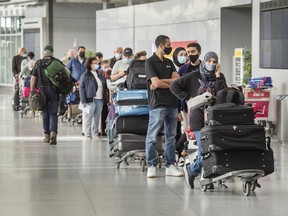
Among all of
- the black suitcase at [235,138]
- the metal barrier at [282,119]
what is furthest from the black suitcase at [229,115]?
the metal barrier at [282,119]

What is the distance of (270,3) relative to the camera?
2345cm

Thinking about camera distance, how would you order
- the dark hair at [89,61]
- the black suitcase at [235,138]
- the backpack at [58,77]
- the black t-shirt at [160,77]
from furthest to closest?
1. the dark hair at [89,61]
2. the backpack at [58,77]
3. the black t-shirt at [160,77]
4. the black suitcase at [235,138]

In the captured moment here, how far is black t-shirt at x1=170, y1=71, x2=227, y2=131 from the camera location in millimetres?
12180

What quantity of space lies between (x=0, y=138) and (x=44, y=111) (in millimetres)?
2189

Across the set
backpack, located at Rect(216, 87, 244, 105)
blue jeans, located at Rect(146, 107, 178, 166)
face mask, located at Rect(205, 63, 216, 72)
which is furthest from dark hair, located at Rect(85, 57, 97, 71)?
backpack, located at Rect(216, 87, 244, 105)

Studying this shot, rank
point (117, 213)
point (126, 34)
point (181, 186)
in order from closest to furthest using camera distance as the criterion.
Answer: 1. point (117, 213)
2. point (181, 186)
3. point (126, 34)

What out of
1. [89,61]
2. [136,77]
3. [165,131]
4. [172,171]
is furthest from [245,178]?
[89,61]

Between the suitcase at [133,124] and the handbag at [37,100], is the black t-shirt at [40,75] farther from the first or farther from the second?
the suitcase at [133,124]

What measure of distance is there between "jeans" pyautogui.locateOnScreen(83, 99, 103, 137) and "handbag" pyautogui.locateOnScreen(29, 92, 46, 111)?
6.93 feet

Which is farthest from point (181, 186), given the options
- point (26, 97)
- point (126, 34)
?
point (126, 34)

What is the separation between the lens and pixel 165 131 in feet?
44.8

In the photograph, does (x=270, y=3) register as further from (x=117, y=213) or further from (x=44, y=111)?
(x=117, y=213)

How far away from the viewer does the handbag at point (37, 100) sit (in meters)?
18.8

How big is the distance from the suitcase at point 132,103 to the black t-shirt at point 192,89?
2.16 meters
